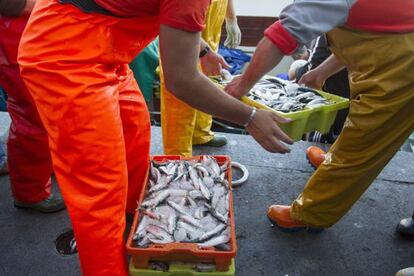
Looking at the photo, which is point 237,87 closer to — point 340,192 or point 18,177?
point 340,192

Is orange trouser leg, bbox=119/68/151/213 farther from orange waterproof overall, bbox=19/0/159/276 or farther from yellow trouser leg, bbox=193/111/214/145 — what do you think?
yellow trouser leg, bbox=193/111/214/145

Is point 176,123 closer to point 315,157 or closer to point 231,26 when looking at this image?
point 315,157

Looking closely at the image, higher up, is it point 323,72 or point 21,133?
point 323,72

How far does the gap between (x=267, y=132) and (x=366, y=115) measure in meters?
0.57

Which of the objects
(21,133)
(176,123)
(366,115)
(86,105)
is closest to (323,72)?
(366,115)

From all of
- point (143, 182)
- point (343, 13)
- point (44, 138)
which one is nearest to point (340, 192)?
point (343, 13)

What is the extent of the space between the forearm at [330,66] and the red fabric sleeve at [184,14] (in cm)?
138

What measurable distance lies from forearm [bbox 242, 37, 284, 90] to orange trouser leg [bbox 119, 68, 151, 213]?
707 millimetres

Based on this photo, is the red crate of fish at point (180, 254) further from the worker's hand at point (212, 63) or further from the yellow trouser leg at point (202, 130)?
the yellow trouser leg at point (202, 130)

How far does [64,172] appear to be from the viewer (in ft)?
5.58

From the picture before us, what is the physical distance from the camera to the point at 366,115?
1.91 meters

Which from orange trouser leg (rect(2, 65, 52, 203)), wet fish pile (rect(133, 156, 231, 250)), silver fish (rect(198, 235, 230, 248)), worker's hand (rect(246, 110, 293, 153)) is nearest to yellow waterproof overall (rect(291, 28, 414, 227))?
worker's hand (rect(246, 110, 293, 153))

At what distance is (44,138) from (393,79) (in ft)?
6.73

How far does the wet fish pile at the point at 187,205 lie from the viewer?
184 cm
